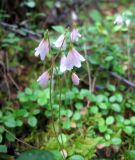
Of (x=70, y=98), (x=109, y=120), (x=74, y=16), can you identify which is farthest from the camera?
(x=74, y=16)

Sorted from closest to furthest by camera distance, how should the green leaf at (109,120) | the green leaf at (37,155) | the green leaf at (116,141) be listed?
the green leaf at (37,155) → the green leaf at (116,141) → the green leaf at (109,120)

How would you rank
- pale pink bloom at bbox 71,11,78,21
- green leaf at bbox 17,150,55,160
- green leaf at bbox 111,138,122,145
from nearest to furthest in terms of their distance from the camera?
green leaf at bbox 17,150,55,160, green leaf at bbox 111,138,122,145, pale pink bloom at bbox 71,11,78,21

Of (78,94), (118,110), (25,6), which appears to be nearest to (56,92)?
(78,94)

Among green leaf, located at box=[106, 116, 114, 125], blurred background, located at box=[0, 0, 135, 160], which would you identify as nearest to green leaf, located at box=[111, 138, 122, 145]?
blurred background, located at box=[0, 0, 135, 160]

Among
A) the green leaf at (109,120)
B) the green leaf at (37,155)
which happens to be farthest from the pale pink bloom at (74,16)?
the green leaf at (37,155)

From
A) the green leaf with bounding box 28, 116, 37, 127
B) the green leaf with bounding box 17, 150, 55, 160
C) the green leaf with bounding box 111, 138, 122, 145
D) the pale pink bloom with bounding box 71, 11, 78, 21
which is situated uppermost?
the pale pink bloom with bounding box 71, 11, 78, 21

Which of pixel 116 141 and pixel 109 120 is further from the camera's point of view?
pixel 109 120

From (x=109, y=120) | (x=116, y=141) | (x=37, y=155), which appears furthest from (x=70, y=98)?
(x=37, y=155)

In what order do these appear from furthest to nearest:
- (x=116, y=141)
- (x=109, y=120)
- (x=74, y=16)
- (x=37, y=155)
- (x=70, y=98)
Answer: (x=74, y=16) < (x=70, y=98) < (x=109, y=120) < (x=116, y=141) < (x=37, y=155)

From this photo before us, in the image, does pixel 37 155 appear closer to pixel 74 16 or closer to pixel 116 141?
pixel 116 141

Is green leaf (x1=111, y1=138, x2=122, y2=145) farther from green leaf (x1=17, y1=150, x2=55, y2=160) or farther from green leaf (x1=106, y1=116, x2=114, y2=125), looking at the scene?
green leaf (x1=17, y1=150, x2=55, y2=160)

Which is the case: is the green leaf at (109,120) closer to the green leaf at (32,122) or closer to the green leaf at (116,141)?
the green leaf at (116,141)

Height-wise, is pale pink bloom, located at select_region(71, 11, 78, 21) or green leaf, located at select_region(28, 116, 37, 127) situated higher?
pale pink bloom, located at select_region(71, 11, 78, 21)
